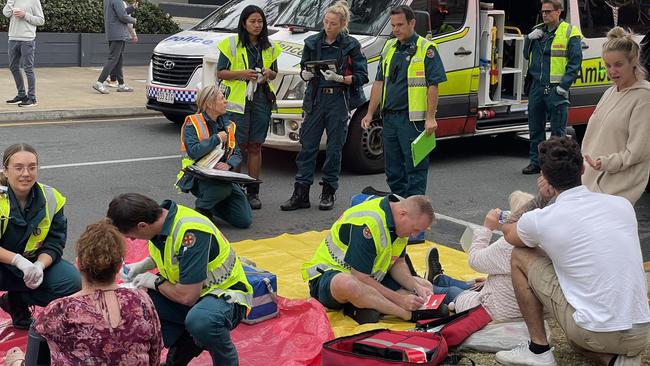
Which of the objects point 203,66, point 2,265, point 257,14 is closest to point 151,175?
point 203,66

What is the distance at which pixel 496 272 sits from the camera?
5.38 meters

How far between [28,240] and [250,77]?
3.37m

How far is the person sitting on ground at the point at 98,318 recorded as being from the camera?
3.62 metres

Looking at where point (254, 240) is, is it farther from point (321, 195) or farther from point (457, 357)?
point (457, 357)

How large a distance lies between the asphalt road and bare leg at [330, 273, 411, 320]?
83.9 inches

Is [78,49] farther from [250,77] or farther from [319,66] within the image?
[319,66]

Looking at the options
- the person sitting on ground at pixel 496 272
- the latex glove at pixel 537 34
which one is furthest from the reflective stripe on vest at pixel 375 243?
the latex glove at pixel 537 34

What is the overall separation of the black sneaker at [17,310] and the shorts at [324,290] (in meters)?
1.64

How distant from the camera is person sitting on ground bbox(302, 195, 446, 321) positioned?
5.39 metres

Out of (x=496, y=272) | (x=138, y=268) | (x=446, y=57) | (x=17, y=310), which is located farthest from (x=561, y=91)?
(x=17, y=310)

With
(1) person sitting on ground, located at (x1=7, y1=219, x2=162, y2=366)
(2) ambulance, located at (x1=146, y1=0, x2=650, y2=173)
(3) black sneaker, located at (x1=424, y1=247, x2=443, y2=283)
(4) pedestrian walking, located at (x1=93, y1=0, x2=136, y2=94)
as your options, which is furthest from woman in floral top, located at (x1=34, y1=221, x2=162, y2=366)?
(4) pedestrian walking, located at (x1=93, y1=0, x2=136, y2=94)

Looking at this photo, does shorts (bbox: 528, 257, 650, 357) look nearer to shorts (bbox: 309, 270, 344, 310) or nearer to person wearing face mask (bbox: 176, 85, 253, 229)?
shorts (bbox: 309, 270, 344, 310)

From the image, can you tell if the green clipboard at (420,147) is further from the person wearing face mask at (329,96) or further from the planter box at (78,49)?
the planter box at (78,49)

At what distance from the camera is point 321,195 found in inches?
338
